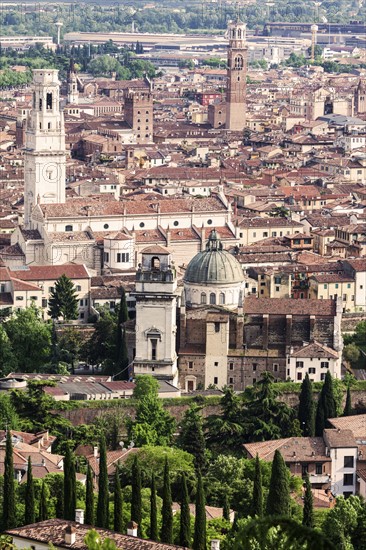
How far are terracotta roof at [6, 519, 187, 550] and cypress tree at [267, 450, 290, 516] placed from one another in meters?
5.98

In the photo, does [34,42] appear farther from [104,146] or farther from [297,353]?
[297,353]

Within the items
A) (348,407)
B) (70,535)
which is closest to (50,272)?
(348,407)

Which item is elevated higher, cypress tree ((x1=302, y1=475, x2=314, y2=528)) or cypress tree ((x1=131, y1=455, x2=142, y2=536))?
cypress tree ((x1=131, y1=455, x2=142, y2=536))

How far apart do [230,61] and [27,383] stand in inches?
2932

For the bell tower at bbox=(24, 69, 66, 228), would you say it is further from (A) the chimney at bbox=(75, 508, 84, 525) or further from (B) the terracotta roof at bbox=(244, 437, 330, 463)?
(A) the chimney at bbox=(75, 508, 84, 525)

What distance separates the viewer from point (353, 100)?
440ft

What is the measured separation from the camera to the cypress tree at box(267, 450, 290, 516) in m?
37.5

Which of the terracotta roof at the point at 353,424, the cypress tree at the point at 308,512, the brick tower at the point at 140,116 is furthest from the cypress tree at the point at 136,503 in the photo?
the brick tower at the point at 140,116

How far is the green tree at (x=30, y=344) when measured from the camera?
A: 169ft

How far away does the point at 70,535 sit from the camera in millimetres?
30516

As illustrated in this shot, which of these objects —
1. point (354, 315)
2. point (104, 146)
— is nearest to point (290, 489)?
point (354, 315)

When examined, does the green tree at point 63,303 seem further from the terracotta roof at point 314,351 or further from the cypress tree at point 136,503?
the cypress tree at point 136,503

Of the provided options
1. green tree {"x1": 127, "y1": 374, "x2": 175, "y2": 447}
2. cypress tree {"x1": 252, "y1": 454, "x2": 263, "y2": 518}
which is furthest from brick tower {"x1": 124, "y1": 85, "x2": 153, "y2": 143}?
cypress tree {"x1": 252, "y1": 454, "x2": 263, "y2": 518}

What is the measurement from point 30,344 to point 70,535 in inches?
856
